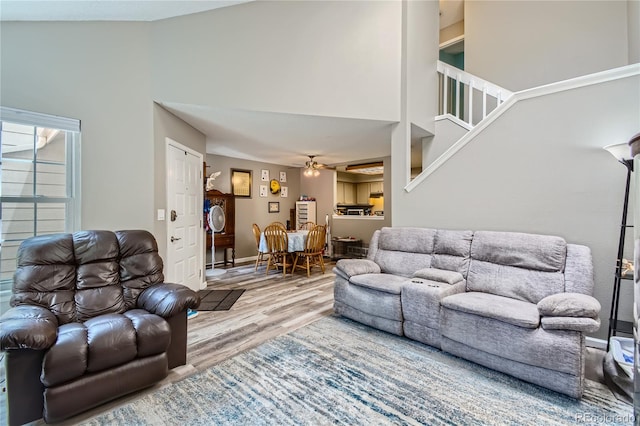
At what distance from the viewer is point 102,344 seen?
1.71 metres

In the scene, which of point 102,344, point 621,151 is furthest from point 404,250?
point 102,344

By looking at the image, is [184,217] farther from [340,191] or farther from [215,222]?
[340,191]

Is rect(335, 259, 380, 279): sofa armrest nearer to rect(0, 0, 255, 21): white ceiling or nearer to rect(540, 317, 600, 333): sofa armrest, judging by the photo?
rect(540, 317, 600, 333): sofa armrest

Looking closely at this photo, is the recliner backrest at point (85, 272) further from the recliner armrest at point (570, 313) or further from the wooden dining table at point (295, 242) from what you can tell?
the recliner armrest at point (570, 313)

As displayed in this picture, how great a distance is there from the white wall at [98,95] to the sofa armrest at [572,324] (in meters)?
3.69

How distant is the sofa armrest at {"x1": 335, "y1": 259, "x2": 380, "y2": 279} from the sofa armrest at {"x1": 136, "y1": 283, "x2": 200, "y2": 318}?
1.59m

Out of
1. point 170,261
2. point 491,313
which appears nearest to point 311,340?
point 491,313

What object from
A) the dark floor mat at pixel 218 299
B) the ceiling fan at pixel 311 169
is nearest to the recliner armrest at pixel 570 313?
the dark floor mat at pixel 218 299

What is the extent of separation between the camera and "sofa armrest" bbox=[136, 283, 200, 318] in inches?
82.1

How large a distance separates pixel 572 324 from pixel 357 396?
1457 mm

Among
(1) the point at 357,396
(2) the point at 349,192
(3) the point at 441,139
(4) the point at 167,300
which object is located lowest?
(1) the point at 357,396

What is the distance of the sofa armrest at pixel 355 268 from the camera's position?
319cm

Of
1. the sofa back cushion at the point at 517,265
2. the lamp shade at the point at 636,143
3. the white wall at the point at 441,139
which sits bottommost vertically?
the sofa back cushion at the point at 517,265

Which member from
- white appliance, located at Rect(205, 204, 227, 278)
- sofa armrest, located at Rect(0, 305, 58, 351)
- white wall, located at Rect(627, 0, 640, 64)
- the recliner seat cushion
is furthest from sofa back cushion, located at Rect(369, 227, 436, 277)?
Result: white wall, located at Rect(627, 0, 640, 64)
